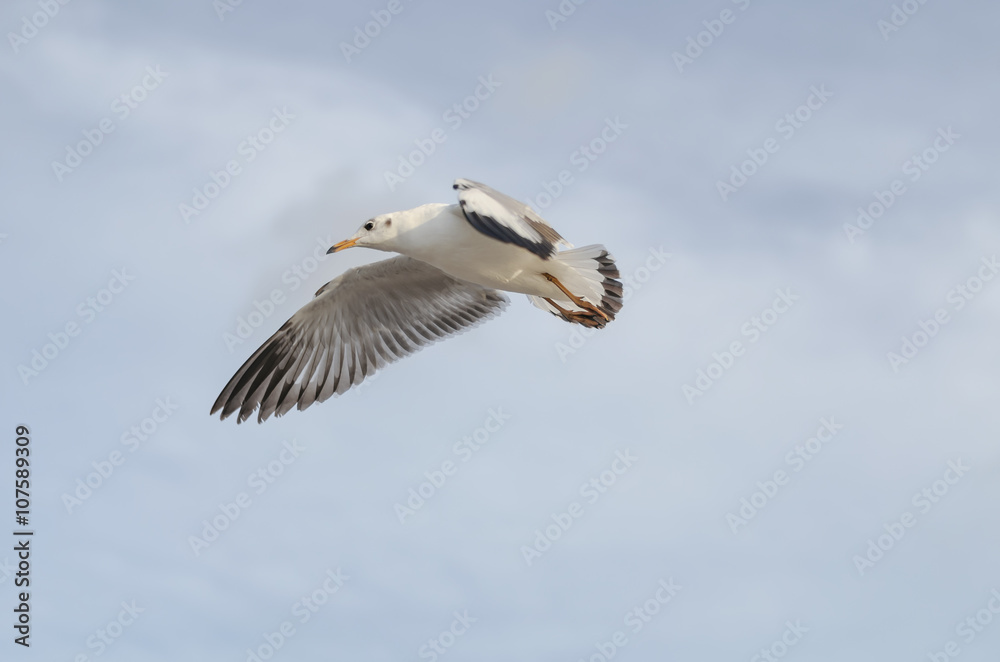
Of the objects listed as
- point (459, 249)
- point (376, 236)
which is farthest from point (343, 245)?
point (459, 249)

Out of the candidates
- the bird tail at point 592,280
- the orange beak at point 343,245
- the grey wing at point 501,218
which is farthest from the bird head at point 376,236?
the bird tail at point 592,280

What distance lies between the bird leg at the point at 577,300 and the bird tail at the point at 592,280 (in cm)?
2

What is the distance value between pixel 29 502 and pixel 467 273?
3504mm

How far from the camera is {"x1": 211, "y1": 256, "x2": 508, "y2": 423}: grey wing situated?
7594 millimetres

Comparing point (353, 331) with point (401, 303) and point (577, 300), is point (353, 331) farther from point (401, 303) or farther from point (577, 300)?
point (577, 300)

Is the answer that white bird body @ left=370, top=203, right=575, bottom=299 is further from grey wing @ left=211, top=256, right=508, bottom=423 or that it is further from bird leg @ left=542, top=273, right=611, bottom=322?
grey wing @ left=211, top=256, right=508, bottom=423

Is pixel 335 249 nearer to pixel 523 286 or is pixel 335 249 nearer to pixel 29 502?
pixel 523 286

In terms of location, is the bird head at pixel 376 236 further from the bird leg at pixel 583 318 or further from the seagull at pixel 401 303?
the bird leg at pixel 583 318

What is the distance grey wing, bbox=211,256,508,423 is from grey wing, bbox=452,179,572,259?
5.80ft

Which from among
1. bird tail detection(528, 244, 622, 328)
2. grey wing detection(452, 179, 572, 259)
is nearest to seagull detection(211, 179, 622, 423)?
bird tail detection(528, 244, 622, 328)

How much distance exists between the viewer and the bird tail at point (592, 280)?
6.52 m

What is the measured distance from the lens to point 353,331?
789 centimetres

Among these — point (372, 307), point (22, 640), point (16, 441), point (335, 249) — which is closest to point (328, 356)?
point (372, 307)

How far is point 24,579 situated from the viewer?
7043mm
